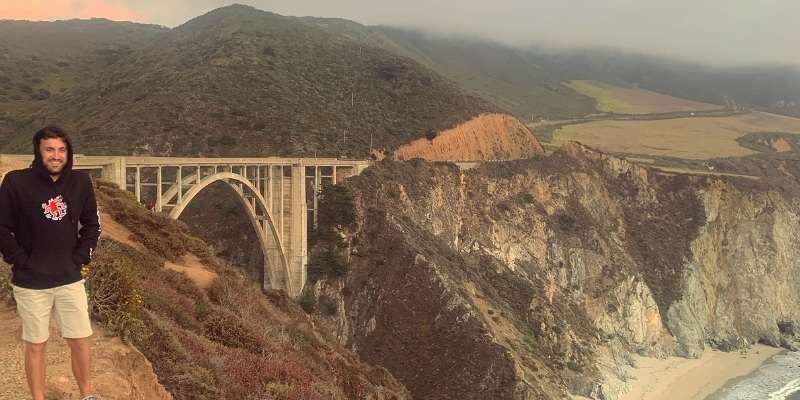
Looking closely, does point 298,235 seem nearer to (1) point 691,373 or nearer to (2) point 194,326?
(2) point 194,326

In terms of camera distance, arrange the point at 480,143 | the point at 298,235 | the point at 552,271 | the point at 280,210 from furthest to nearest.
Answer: the point at 480,143, the point at 552,271, the point at 298,235, the point at 280,210

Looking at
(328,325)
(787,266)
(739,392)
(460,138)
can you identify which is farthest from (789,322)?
(328,325)

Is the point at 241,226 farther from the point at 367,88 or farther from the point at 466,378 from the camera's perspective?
the point at 367,88

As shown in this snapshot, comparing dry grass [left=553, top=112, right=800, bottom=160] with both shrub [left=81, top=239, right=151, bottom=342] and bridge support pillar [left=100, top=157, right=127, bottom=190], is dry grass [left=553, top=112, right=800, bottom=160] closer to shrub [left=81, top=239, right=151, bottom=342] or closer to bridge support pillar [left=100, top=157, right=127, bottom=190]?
bridge support pillar [left=100, top=157, right=127, bottom=190]

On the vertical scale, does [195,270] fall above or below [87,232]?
below

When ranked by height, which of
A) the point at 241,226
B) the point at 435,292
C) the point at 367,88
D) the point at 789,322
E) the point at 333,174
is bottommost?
the point at 789,322

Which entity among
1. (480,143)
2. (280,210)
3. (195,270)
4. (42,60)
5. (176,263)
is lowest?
(280,210)

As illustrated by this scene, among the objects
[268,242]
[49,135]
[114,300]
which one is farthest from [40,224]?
[268,242]

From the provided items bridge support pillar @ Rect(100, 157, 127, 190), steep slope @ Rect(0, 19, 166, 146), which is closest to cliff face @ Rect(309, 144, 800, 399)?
bridge support pillar @ Rect(100, 157, 127, 190)
